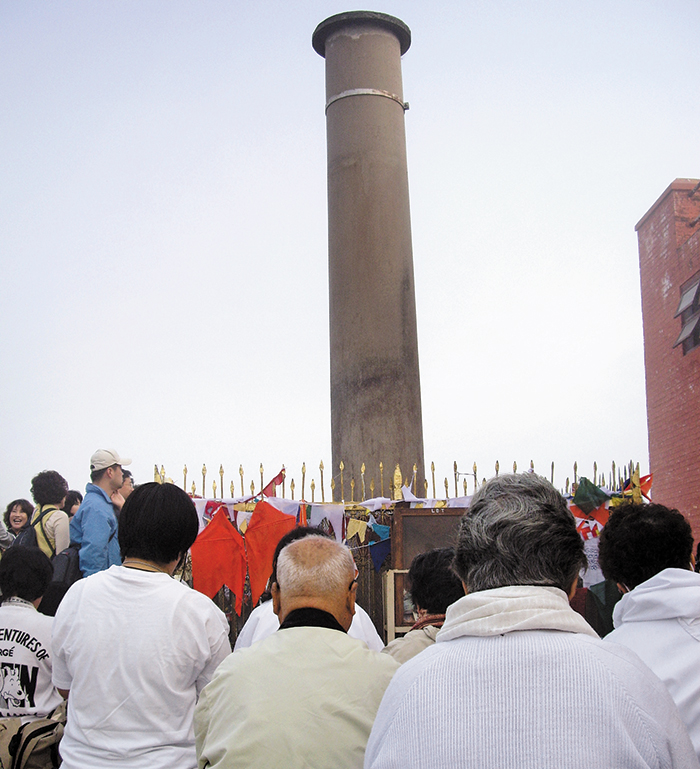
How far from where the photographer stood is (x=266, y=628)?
3199mm

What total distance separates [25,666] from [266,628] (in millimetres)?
1067

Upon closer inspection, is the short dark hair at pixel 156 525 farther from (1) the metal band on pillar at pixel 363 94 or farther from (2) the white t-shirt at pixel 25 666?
(1) the metal band on pillar at pixel 363 94

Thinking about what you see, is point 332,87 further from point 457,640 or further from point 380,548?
point 457,640

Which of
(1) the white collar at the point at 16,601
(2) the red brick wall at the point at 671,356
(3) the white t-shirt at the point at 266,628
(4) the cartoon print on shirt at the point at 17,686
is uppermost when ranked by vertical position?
(2) the red brick wall at the point at 671,356

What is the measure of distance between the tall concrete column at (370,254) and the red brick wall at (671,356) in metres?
5.31

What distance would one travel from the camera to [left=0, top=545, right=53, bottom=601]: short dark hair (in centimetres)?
350

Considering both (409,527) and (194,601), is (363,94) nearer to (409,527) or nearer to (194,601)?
(409,527)

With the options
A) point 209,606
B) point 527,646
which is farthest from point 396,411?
point 527,646

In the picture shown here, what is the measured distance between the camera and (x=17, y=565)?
11.6 feet

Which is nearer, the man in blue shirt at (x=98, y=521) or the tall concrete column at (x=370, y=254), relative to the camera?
the man in blue shirt at (x=98, y=521)

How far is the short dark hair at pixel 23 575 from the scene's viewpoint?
138 inches

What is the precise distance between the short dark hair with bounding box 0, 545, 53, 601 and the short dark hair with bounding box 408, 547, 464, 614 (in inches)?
70.8

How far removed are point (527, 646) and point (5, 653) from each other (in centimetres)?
270

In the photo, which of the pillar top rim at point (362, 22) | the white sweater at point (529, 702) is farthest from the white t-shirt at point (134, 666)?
the pillar top rim at point (362, 22)
